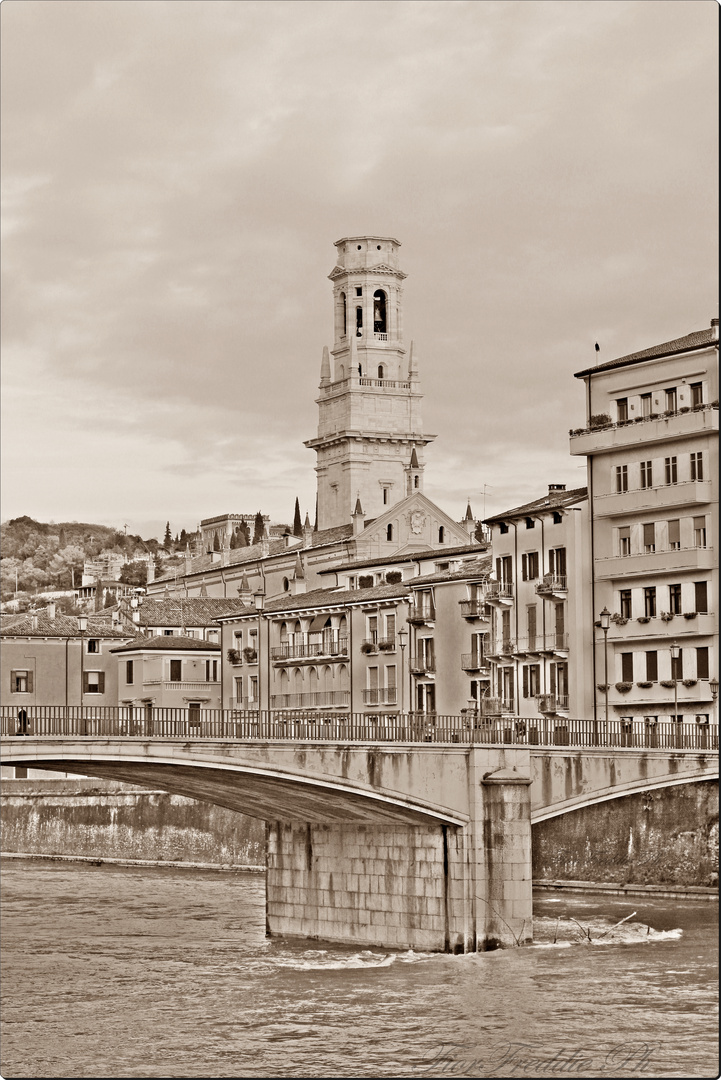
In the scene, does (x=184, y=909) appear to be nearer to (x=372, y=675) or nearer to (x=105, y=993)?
(x=105, y=993)

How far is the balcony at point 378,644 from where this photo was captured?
86750 mm

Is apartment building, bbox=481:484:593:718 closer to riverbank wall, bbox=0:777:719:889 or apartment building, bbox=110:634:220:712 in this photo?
riverbank wall, bbox=0:777:719:889

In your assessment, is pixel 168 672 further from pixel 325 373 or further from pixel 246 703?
pixel 325 373

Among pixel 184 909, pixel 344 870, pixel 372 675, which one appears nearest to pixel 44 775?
pixel 372 675

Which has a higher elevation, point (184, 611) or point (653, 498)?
point (653, 498)

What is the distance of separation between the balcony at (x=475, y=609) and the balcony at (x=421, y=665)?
3.19m

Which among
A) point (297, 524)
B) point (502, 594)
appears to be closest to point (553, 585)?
point (502, 594)

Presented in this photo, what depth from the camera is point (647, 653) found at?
226 ft

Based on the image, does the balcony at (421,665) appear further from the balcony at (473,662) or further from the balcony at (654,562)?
the balcony at (654,562)

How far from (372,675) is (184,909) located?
25.7m

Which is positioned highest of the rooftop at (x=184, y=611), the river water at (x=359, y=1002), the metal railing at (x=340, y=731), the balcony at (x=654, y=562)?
the rooftop at (x=184, y=611)

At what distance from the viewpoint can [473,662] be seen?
80.6 m

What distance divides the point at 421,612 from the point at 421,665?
7.18 ft

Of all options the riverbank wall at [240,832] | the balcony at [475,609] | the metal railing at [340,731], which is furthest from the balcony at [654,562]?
the balcony at [475,609]
